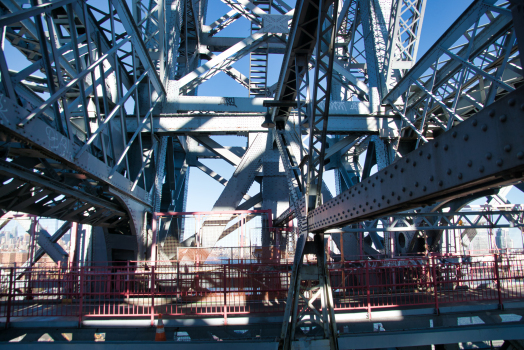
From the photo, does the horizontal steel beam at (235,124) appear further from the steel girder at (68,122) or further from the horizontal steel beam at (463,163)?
the horizontal steel beam at (463,163)

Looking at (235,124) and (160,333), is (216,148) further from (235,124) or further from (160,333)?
(160,333)

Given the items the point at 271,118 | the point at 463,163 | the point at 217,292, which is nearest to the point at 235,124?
the point at 271,118

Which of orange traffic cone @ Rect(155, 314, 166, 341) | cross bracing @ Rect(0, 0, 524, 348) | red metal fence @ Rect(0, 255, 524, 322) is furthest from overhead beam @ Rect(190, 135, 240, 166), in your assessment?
orange traffic cone @ Rect(155, 314, 166, 341)

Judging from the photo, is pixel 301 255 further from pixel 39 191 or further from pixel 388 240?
pixel 388 240

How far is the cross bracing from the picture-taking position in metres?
3.09

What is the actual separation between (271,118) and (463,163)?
783 cm

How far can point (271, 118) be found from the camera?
983cm

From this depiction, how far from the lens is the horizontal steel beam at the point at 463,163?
74.6 inches

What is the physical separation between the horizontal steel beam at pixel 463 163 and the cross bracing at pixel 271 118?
1 cm

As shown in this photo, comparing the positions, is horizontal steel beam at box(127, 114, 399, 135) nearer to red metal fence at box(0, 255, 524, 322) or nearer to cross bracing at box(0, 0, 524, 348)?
cross bracing at box(0, 0, 524, 348)

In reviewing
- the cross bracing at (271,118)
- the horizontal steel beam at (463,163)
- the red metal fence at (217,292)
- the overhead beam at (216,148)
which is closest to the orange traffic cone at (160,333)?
the red metal fence at (217,292)

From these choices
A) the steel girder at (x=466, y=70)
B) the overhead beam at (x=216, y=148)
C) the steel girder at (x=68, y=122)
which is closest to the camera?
the steel girder at (x=68, y=122)

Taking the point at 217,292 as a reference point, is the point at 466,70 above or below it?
above

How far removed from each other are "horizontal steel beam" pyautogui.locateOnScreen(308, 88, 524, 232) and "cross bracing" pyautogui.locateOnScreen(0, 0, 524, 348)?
10 mm
